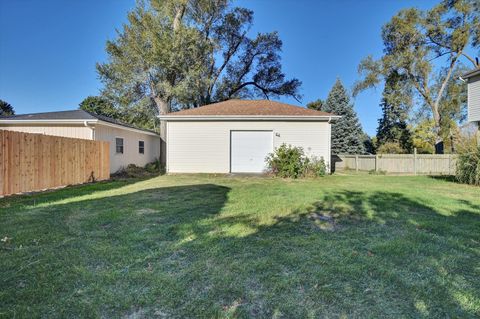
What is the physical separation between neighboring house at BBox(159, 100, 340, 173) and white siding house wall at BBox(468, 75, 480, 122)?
22.8ft

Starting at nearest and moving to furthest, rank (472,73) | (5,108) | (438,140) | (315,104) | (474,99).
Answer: (472,73) → (474,99) → (438,140) → (5,108) → (315,104)

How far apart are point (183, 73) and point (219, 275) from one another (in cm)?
1717

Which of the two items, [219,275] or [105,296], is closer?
[105,296]

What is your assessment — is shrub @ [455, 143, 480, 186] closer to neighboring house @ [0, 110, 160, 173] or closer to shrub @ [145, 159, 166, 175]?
shrub @ [145, 159, 166, 175]

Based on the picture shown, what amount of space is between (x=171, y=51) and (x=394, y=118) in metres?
20.2

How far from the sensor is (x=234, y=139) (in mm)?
12648

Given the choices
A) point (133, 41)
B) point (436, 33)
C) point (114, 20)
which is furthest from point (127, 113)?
point (436, 33)

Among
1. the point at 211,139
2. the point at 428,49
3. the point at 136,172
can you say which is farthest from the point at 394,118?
the point at 136,172

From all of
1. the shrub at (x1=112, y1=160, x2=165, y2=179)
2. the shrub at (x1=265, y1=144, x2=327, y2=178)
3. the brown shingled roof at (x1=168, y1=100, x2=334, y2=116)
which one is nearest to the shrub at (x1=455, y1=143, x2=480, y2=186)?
the shrub at (x1=265, y1=144, x2=327, y2=178)

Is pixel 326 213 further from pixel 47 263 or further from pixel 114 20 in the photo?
pixel 114 20

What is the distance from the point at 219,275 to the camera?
2.59 m

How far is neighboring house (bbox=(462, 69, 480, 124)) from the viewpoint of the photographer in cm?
1247

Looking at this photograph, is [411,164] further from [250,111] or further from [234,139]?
[234,139]

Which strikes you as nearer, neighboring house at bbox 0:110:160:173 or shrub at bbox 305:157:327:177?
neighboring house at bbox 0:110:160:173
